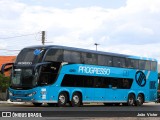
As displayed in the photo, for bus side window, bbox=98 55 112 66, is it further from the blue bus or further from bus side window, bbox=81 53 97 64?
bus side window, bbox=81 53 97 64

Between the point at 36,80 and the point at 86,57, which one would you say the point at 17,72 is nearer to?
the point at 36,80

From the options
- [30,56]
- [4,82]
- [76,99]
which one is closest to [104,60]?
[76,99]

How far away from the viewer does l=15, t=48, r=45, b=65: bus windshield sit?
91.6 ft

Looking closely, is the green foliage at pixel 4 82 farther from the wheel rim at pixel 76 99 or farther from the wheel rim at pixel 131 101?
the wheel rim at pixel 76 99

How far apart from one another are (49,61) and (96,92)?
17.4 feet

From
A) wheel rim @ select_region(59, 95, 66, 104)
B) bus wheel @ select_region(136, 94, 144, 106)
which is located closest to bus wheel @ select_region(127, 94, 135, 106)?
bus wheel @ select_region(136, 94, 144, 106)

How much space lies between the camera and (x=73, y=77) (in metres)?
29.5

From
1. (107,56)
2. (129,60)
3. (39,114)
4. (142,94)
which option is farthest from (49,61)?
(39,114)

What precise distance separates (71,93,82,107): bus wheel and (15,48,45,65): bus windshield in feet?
12.3

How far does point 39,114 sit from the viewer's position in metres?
10.2

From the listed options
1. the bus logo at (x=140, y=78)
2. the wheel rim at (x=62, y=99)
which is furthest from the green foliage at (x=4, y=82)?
the wheel rim at (x=62, y=99)

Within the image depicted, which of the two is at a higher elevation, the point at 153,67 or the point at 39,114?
the point at 153,67

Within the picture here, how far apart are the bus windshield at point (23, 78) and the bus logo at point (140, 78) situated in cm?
1028

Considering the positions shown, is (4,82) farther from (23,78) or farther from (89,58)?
(23,78)
